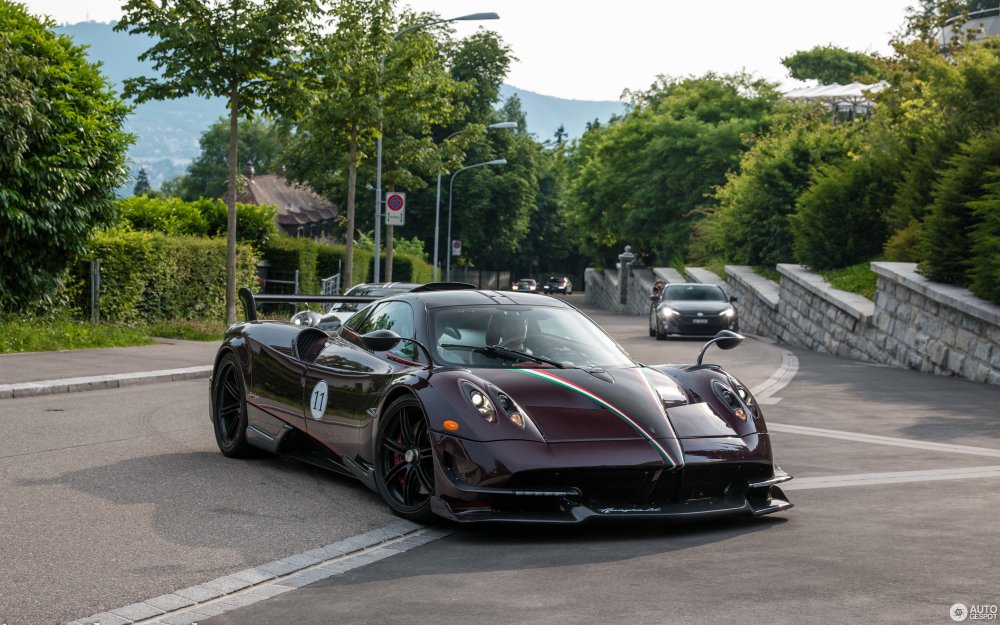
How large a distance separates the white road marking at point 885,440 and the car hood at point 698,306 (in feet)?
61.9

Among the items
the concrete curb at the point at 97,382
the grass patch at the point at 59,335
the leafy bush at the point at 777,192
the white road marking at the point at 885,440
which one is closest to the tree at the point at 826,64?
the leafy bush at the point at 777,192

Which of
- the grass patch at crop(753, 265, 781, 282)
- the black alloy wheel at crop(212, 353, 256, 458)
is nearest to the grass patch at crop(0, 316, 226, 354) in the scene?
the black alloy wheel at crop(212, 353, 256, 458)

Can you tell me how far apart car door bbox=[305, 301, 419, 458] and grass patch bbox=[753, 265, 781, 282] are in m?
32.8

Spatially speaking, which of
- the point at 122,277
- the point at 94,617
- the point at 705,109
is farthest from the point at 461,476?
the point at 705,109

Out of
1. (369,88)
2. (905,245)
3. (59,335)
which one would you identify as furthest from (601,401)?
(369,88)

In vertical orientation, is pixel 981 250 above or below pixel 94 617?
above

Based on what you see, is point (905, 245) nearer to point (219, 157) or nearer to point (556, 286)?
point (556, 286)

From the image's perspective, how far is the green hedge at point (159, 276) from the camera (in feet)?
74.0

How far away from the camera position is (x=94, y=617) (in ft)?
15.9

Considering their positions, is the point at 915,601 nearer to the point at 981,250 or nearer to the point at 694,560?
the point at 694,560

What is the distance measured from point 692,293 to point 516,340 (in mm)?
25219

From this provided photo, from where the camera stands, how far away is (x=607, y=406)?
6.73m

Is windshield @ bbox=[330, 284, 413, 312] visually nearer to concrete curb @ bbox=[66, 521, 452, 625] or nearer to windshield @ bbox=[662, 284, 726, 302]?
windshield @ bbox=[662, 284, 726, 302]

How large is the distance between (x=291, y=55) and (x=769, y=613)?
67.7 ft
